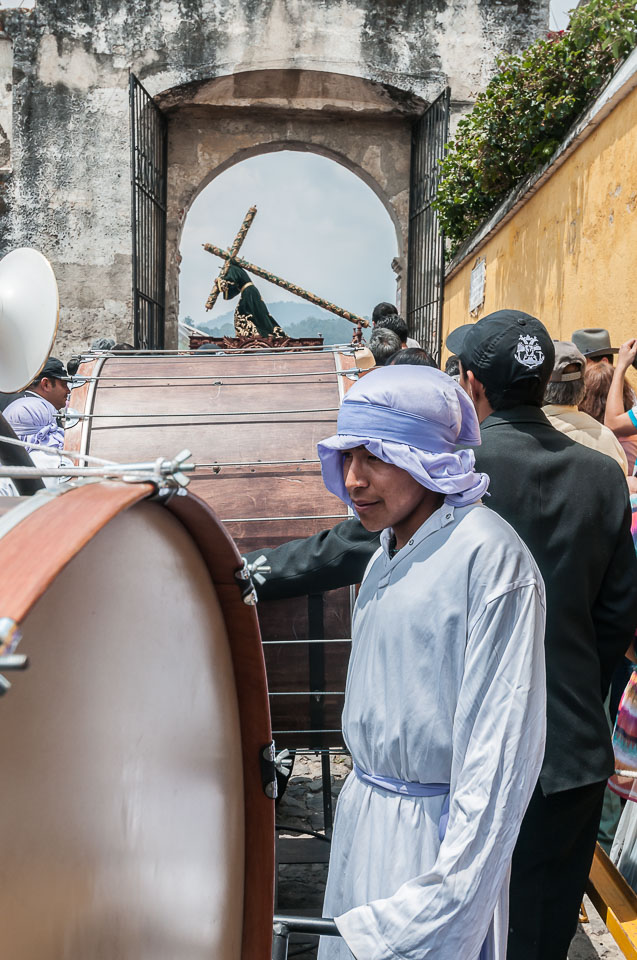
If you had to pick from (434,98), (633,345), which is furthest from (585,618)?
(434,98)

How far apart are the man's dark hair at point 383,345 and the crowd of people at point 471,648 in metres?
2.44

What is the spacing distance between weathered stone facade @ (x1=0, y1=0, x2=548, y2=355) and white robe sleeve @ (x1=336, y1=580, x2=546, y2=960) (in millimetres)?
8210

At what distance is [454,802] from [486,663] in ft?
0.68

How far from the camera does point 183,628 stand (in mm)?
1083

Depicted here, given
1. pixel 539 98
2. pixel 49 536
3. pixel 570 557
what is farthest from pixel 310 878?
pixel 539 98

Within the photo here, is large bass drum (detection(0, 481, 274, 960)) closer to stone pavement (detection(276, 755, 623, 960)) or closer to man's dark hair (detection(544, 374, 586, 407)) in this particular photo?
stone pavement (detection(276, 755, 623, 960))

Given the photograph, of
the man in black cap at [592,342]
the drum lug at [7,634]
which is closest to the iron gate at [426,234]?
the man in black cap at [592,342]

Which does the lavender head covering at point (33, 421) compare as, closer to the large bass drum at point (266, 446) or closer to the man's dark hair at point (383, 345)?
the large bass drum at point (266, 446)

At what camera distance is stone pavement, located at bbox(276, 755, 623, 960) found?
260 centimetres

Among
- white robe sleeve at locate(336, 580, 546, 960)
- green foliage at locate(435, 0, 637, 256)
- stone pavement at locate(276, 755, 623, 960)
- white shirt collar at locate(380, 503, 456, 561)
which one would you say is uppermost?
green foliage at locate(435, 0, 637, 256)

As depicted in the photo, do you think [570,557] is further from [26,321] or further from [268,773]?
[26,321]

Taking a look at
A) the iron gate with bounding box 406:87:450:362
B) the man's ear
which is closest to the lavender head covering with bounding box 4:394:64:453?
the man's ear

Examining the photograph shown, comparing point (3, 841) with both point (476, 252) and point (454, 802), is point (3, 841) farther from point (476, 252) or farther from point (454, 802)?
point (476, 252)

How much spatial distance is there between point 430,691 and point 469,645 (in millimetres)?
108
